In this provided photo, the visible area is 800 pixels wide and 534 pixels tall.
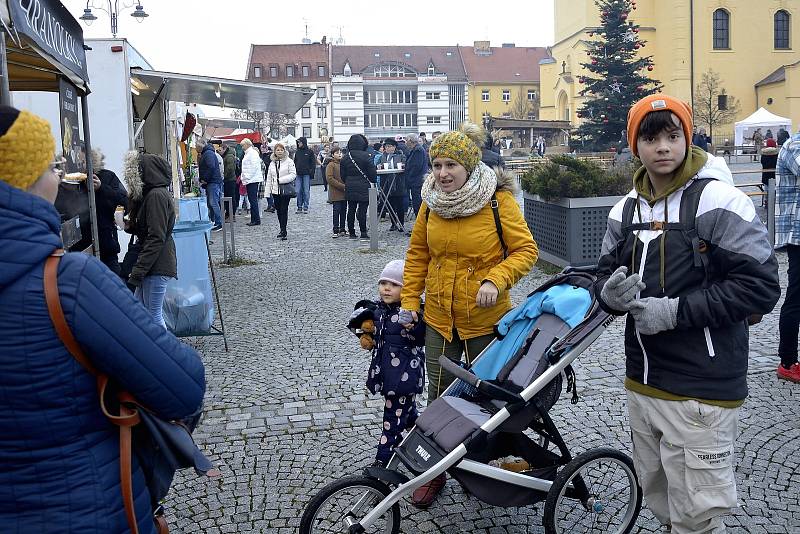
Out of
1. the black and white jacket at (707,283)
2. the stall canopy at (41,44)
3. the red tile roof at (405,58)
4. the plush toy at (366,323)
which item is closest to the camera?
the black and white jacket at (707,283)

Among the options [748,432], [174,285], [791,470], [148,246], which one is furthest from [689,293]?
[174,285]

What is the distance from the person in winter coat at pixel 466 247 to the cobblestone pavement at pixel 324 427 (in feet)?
2.46

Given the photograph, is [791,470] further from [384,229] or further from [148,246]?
[384,229]

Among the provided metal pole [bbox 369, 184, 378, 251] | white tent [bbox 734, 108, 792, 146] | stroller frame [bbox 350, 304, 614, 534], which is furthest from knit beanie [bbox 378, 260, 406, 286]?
white tent [bbox 734, 108, 792, 146]

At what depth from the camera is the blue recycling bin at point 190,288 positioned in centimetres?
736

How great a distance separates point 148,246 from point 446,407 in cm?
378

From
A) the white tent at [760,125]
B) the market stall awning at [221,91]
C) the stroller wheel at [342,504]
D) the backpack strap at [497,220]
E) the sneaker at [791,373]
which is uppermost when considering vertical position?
the white tent at [760,125]

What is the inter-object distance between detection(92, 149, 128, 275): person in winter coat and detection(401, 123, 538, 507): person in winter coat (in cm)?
400

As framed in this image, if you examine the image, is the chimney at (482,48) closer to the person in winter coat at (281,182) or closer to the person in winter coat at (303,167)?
the person in winter coat at (303,167)

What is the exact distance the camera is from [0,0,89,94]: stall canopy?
11.6 feet

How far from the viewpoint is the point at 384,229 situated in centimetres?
1712

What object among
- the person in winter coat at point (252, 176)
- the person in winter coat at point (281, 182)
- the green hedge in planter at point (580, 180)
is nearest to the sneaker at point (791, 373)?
the green hedge in planter at point (580, 180)

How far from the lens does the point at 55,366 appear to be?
78.2 inches

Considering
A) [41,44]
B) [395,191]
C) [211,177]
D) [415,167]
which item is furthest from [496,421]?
[211,177]
